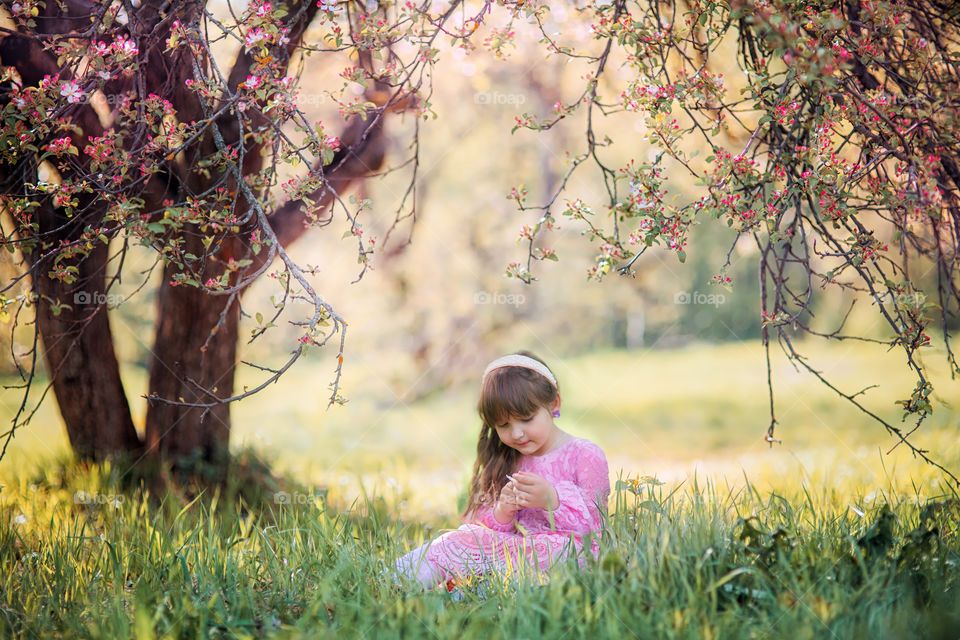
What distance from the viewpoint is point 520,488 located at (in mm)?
2707

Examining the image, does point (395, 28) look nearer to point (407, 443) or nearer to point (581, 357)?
point (407, 443)

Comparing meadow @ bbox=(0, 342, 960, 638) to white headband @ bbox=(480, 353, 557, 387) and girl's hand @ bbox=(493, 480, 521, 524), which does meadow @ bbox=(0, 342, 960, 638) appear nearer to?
girl's hand @ bbox=(493, 480, 521, 524)

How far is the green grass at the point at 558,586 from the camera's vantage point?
2020 millimetres

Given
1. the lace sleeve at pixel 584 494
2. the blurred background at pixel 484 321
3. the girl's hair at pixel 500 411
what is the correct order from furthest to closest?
the blurred background at pixel 484 321 → the girl's hair at pixel 500 411 → the lace sleeve at pixel 584 494

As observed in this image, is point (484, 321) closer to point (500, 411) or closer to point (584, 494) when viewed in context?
point (500, 411)

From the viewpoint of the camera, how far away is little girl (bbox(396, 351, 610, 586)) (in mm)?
2707

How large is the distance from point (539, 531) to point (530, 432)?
397 mm

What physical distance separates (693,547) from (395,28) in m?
2.23

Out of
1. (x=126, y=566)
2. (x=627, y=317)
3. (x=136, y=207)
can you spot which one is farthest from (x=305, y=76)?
(x=627, y=317)

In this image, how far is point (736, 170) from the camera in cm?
243

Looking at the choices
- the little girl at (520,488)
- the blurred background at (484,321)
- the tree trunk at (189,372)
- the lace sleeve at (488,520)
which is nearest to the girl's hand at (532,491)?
the little girl at (520,488)

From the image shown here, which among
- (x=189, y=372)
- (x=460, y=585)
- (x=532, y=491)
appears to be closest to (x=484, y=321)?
(x=189, y=372)

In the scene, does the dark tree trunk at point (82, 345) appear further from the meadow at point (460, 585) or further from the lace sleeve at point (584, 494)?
the lace sleeve at point (584, 494)

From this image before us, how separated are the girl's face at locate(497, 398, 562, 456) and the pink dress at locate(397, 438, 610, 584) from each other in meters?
0.06
